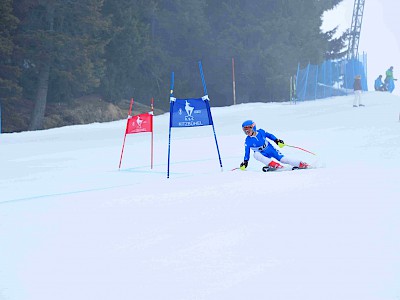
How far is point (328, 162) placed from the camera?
14078mm

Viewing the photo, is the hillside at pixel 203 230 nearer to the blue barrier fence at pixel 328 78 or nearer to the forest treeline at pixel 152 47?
the forest treeline at pixel 152 47

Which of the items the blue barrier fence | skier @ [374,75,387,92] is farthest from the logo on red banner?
skier @ [374,75,387,92]

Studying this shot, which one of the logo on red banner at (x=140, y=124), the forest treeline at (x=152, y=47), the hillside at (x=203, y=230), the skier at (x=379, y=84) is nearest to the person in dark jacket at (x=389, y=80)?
the skier at (x=379, y=84)

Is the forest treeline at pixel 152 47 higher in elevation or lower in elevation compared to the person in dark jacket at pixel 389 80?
higher

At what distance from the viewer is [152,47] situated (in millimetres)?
44219

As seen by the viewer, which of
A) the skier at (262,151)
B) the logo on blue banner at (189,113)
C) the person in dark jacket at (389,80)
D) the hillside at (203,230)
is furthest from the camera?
the person in dark jacket at (389,80)

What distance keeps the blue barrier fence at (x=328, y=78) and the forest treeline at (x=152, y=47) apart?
3128 mm

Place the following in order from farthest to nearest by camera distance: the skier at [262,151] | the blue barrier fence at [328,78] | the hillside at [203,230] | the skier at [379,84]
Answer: the skier at [379,84]
the blue barrier fence at [328,78]
the skier at [262,151]
the hillside at [203,230]

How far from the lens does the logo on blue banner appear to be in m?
13.3

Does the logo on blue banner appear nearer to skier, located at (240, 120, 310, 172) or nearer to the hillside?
skier, located at (240, 120, 310, 172)

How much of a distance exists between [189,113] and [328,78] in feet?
113

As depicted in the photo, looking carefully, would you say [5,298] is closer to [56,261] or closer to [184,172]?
[56,261]

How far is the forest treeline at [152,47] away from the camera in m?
30.6

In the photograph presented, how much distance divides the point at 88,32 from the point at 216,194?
83.6 feet
